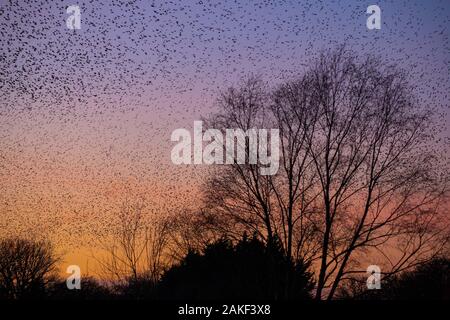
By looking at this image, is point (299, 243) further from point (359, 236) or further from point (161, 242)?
point (161, 242)

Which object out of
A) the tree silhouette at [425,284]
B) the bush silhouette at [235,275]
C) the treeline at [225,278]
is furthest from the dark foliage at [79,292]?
the tree silhouette at [425,284]

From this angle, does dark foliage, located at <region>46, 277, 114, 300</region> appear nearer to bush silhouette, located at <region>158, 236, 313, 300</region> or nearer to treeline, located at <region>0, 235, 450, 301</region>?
treeline, located at <region>0, 235, 450, 301</region>

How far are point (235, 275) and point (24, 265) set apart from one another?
1232 inches

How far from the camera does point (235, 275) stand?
34.5m

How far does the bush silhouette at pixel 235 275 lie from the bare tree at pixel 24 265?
19.0m

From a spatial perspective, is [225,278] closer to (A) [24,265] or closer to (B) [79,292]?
(B) [79,292]

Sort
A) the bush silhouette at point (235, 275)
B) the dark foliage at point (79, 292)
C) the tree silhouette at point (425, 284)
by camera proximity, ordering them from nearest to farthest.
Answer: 1. the bush silhouette at point (235, 275)
2. the tree silhouette at point (425, 284)
3. the dark foliage at point (79, 292)

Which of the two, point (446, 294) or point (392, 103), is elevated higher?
point (392, 103)

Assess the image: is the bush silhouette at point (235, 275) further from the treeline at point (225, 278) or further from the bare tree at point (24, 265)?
the bare tree at point (24, 265)

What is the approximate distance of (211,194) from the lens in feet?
74.6

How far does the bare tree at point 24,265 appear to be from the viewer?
183 feet

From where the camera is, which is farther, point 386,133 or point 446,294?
point 446,294
